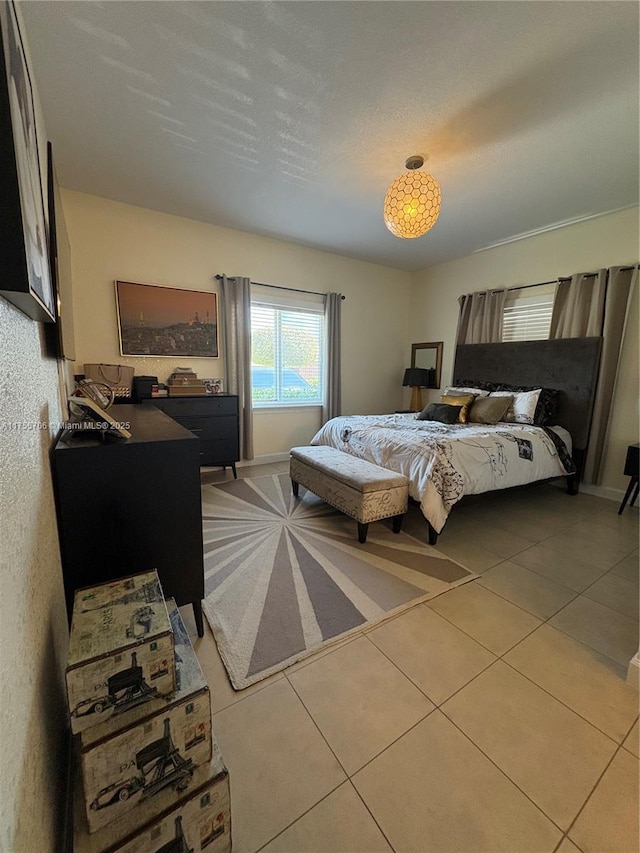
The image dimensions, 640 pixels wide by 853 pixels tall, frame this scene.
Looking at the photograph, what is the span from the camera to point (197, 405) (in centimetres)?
332

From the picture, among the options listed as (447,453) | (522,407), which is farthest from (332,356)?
(447,453)

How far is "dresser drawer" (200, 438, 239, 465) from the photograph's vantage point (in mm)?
3410

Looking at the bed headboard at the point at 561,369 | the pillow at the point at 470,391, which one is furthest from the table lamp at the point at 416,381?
the bed headboard at the point at 561,369

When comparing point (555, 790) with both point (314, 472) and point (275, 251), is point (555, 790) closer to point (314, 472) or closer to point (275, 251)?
point (314, 472)

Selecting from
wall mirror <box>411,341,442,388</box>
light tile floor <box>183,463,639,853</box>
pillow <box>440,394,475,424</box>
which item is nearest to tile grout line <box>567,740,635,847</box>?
light tile floor <box>183,463,639,853</box>

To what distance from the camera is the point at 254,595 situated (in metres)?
1.78

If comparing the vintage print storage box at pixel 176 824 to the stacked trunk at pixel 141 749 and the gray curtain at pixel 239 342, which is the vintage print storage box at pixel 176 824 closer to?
the stacked trunk at pixel 141 749

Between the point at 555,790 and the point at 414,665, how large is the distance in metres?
0.51

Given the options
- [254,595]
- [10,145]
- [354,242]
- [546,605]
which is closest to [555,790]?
[546,605]

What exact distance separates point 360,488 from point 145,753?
1653mm

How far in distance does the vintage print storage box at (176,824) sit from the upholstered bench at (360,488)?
1.58 m

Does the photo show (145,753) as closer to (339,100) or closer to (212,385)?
(339,100)

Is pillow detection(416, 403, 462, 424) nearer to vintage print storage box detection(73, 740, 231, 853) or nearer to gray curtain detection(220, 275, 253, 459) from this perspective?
gray curtain detection(220, 275, 253, 459)

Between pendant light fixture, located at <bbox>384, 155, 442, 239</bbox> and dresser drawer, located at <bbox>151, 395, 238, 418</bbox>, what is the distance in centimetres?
220
